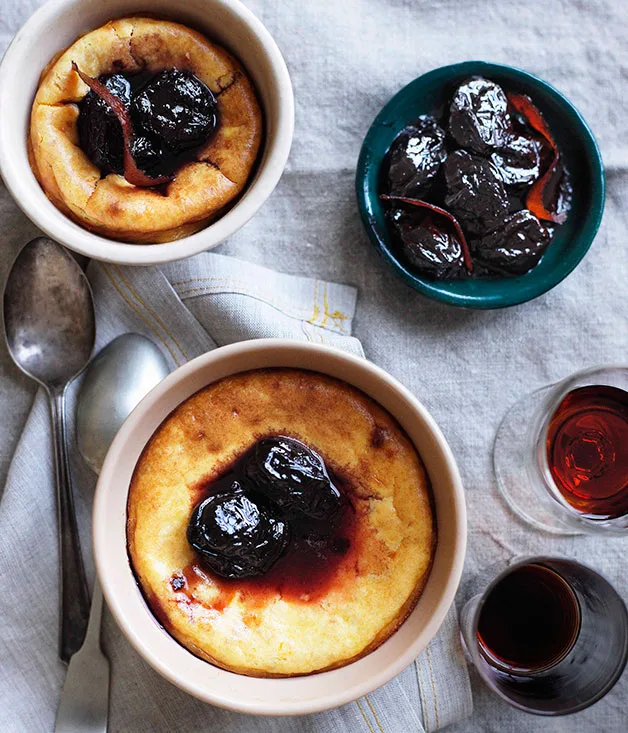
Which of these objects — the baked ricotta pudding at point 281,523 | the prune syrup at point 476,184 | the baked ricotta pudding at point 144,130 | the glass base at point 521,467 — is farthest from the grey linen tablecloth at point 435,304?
the baked ricotta pudding at point 281,523

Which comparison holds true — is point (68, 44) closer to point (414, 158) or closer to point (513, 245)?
point (414, 158)

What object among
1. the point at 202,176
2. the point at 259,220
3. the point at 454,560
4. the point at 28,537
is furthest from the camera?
the point at 259,220

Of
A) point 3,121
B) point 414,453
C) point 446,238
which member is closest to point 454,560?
point 414,453

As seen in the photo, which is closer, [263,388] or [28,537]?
[263,388]

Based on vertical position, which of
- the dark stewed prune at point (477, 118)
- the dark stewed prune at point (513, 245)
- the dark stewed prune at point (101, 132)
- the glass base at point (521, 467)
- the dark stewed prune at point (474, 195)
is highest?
the dark stewed prune at point (101, 132)

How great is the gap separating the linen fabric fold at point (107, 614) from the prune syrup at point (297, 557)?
0.39 metres

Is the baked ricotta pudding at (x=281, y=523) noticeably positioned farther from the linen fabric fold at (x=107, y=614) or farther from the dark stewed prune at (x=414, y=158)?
the dark stewed prune at (x=414, y=158)

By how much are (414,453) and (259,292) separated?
53 centimetres

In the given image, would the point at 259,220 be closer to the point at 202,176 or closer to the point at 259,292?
the point at 259,292

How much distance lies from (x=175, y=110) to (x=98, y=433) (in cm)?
→ 68

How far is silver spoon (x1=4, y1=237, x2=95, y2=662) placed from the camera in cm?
183

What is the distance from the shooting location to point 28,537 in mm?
1812

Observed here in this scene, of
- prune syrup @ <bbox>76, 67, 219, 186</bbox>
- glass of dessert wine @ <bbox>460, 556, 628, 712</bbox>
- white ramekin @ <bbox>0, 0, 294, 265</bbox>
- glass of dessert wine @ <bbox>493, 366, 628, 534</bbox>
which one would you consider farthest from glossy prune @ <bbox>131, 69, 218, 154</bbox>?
glass of dessert wine @ <bbox>460, 556, 628, 712</bbox>

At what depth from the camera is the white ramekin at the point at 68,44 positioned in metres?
1.55
